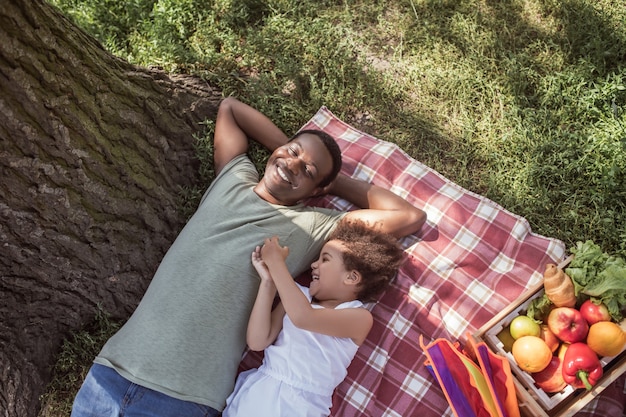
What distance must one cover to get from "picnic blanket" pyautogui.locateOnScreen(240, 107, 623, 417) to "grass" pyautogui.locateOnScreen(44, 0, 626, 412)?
27 cm

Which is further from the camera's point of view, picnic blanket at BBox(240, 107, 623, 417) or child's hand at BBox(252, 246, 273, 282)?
picnic blanket at BBox(240, 107, 623, 417)

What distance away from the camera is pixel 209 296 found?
3119mm

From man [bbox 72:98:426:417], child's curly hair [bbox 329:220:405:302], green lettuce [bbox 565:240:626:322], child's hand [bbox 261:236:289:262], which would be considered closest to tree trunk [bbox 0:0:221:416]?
man [bbox 72:98:426:417]

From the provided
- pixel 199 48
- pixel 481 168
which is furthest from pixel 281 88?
pixel 481 168

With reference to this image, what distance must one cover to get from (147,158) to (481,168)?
2.53 meters

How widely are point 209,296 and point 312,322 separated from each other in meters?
0.65

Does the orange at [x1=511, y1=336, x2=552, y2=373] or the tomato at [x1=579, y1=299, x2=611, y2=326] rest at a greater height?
the tomato at [x1=579, y1=299, x2=611, y2=326]

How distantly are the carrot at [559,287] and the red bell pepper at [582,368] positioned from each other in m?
0.28

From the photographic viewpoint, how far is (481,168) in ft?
13.5

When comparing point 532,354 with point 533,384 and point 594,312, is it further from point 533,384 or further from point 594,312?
point 594,312

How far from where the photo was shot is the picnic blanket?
3352mm

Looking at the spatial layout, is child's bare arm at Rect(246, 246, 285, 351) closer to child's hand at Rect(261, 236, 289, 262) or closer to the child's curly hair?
child's hand at Rect(261, 236, 289, 262)

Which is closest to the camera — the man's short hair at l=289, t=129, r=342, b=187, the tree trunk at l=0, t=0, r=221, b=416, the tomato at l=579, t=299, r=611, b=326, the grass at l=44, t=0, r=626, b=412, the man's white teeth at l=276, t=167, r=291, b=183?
the tree trunk at l=0, t=0, r=221, b=416

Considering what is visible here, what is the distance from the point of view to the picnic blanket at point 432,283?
335 cm
